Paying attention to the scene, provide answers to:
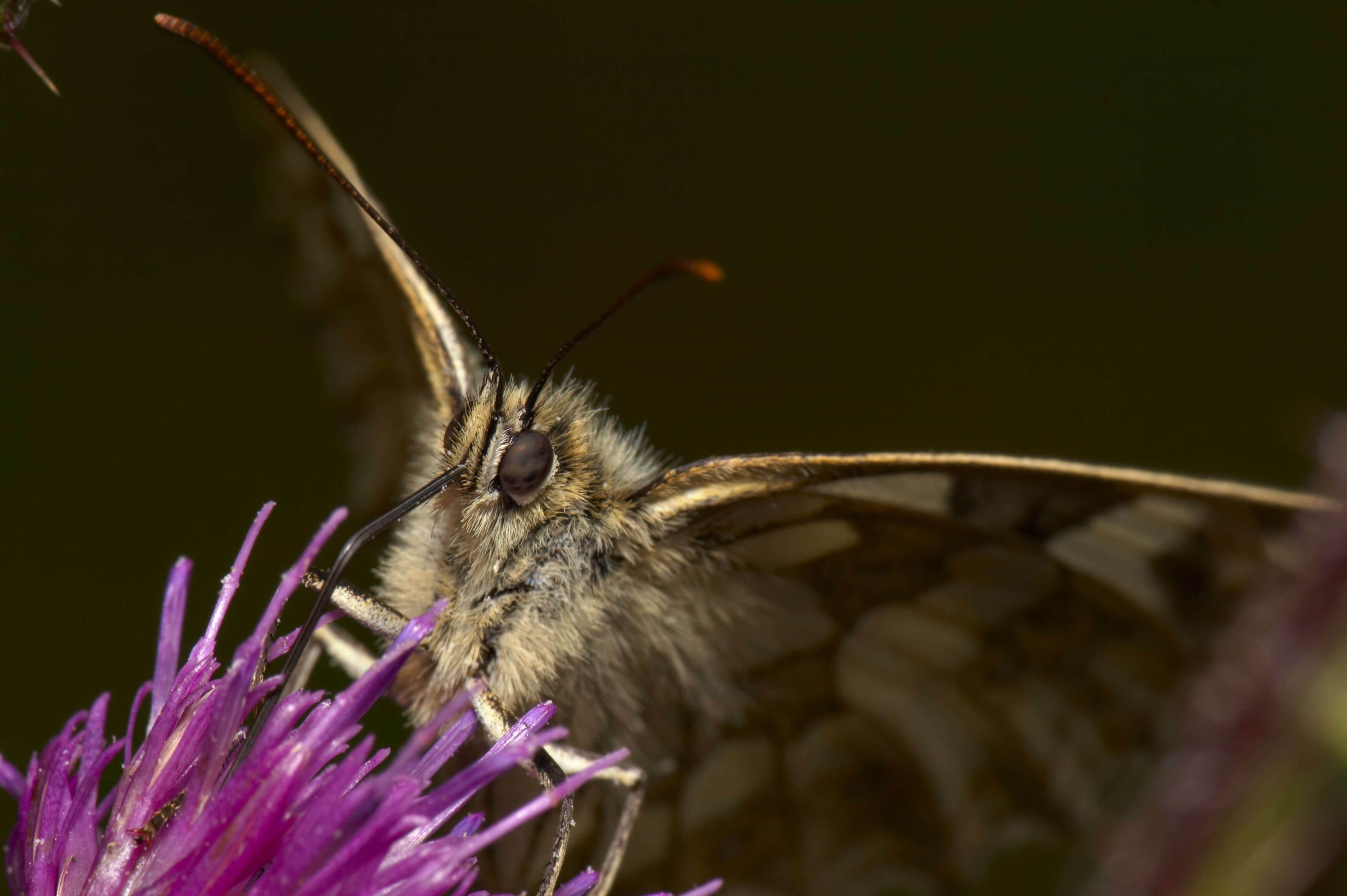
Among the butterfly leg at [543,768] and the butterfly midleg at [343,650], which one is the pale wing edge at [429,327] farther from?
the butterfly leg at [543,768]

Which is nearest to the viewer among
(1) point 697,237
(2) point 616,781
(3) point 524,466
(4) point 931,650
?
(3) point 524,466

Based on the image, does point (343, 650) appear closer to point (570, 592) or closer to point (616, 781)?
point (570, 592)

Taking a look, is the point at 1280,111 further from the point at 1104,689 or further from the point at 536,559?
the point at 536,559

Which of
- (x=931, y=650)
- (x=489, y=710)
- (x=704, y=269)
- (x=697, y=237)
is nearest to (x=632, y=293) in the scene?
(x=704, y=269)

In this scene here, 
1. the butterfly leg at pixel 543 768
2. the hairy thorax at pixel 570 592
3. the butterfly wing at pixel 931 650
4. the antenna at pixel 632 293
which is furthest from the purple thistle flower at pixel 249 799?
the butterfly wing at pixel 931 650

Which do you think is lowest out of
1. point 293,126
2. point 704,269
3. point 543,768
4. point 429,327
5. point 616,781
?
point 616,781

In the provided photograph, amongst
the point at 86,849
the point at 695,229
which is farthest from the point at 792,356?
the point at 86,849
